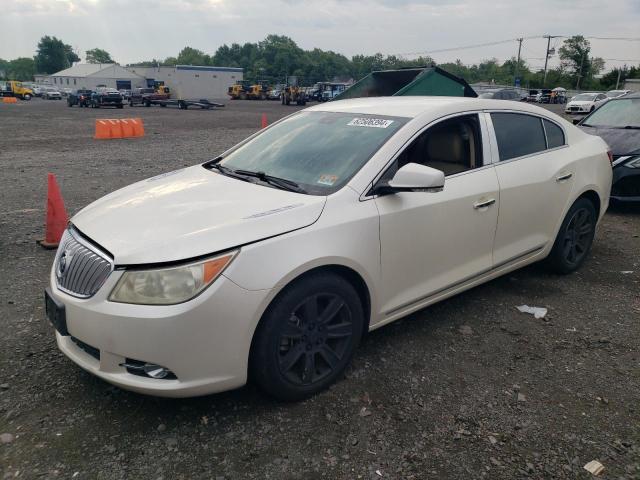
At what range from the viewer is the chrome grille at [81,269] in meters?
2.52

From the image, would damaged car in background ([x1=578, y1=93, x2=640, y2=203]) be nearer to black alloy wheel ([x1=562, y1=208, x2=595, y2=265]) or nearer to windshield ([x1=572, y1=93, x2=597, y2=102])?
black alloy wheel ([x1=562, y1=208, x2=595, y2=265])

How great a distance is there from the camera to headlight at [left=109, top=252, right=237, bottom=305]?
238 centimetres

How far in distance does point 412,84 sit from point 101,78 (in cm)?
8931

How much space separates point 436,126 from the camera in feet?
11.5

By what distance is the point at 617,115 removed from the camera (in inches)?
311

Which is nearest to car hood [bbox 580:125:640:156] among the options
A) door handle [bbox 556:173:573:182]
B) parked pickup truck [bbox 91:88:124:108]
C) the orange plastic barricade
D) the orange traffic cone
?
door handle [bbox 556:173:573:182]

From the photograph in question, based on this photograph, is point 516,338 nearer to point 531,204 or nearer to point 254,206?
point 531,204

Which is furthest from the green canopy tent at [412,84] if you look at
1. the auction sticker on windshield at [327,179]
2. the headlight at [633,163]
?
the auction sticker on windshield at [327,179]

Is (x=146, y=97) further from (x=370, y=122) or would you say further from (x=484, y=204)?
(x=484, y=204)

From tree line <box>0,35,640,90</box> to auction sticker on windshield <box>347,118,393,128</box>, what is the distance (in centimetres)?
9222

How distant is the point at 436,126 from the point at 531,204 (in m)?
1.14

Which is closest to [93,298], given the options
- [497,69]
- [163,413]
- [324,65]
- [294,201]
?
[163,413]

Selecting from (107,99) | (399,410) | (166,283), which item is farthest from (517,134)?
(107,99)

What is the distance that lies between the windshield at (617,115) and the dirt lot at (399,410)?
444 cm
